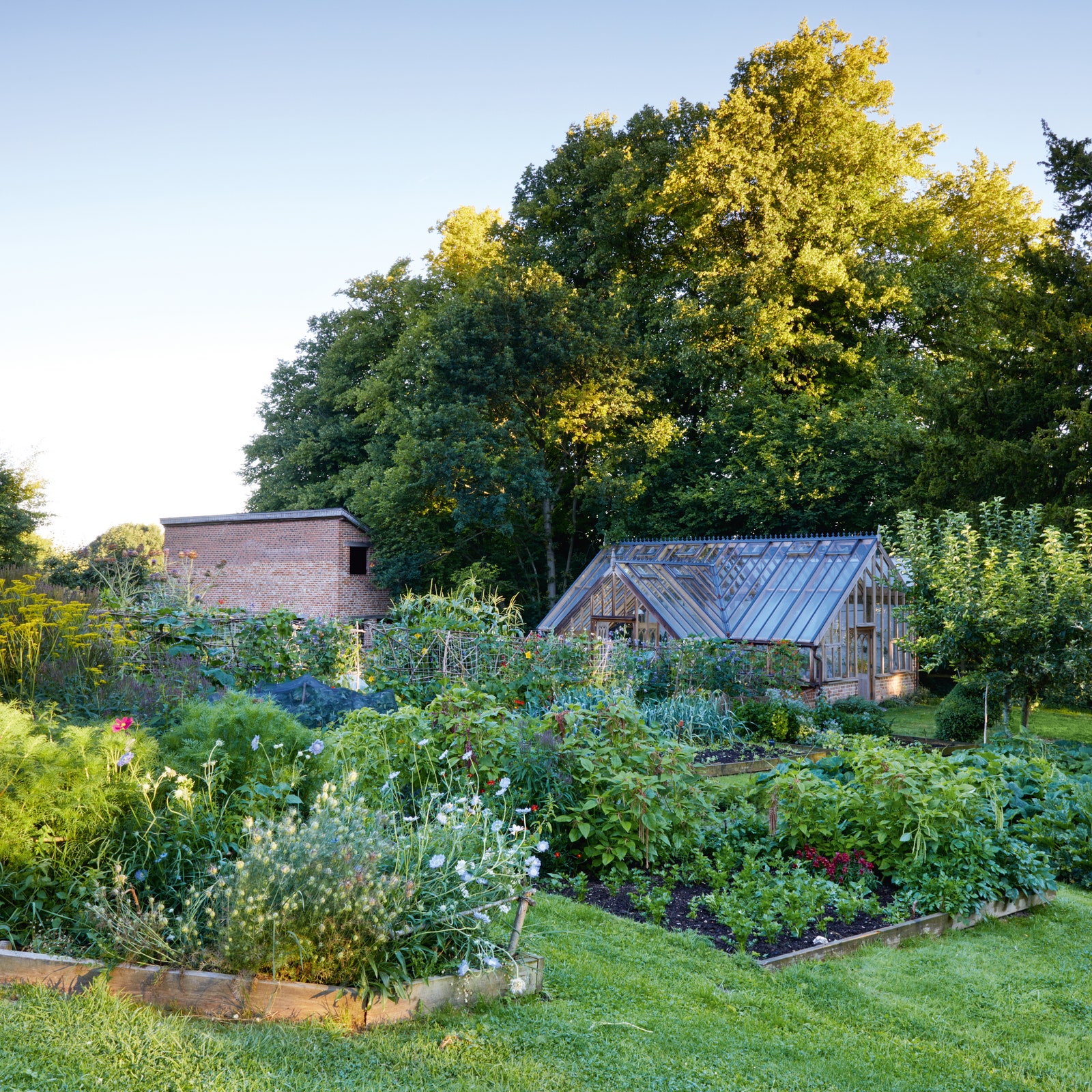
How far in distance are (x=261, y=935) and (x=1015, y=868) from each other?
4671 mm

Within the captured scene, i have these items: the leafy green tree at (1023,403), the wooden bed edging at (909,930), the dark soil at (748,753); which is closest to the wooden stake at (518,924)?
the wooden bed edging at (909,930)

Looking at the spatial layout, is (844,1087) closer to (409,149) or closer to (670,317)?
(409,149)

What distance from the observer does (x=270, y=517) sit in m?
24.6

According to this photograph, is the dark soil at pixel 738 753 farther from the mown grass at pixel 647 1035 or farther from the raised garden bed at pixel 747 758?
the mown grass at pixel 647 1035

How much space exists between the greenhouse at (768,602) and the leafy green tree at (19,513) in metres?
13.8

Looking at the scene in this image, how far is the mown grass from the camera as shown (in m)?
2.85

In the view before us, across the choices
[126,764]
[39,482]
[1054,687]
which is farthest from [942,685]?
[39,482]

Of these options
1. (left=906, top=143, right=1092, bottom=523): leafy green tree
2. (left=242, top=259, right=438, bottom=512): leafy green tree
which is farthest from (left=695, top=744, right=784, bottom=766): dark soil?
(left=242, top=259, right=438, bottom=512): leafy green tree

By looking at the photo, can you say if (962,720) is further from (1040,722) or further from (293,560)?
(293,560)

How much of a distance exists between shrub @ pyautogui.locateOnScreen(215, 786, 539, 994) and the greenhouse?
11.3 meters

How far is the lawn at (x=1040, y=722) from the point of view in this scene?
1419 centimetres

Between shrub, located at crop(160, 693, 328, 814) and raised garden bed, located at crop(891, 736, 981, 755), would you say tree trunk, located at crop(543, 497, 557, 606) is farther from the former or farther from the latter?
shrub, located at crop(160, 693, 328, 814)

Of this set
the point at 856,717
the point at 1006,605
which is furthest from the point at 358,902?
the point at 856,717

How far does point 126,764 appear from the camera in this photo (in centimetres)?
395
